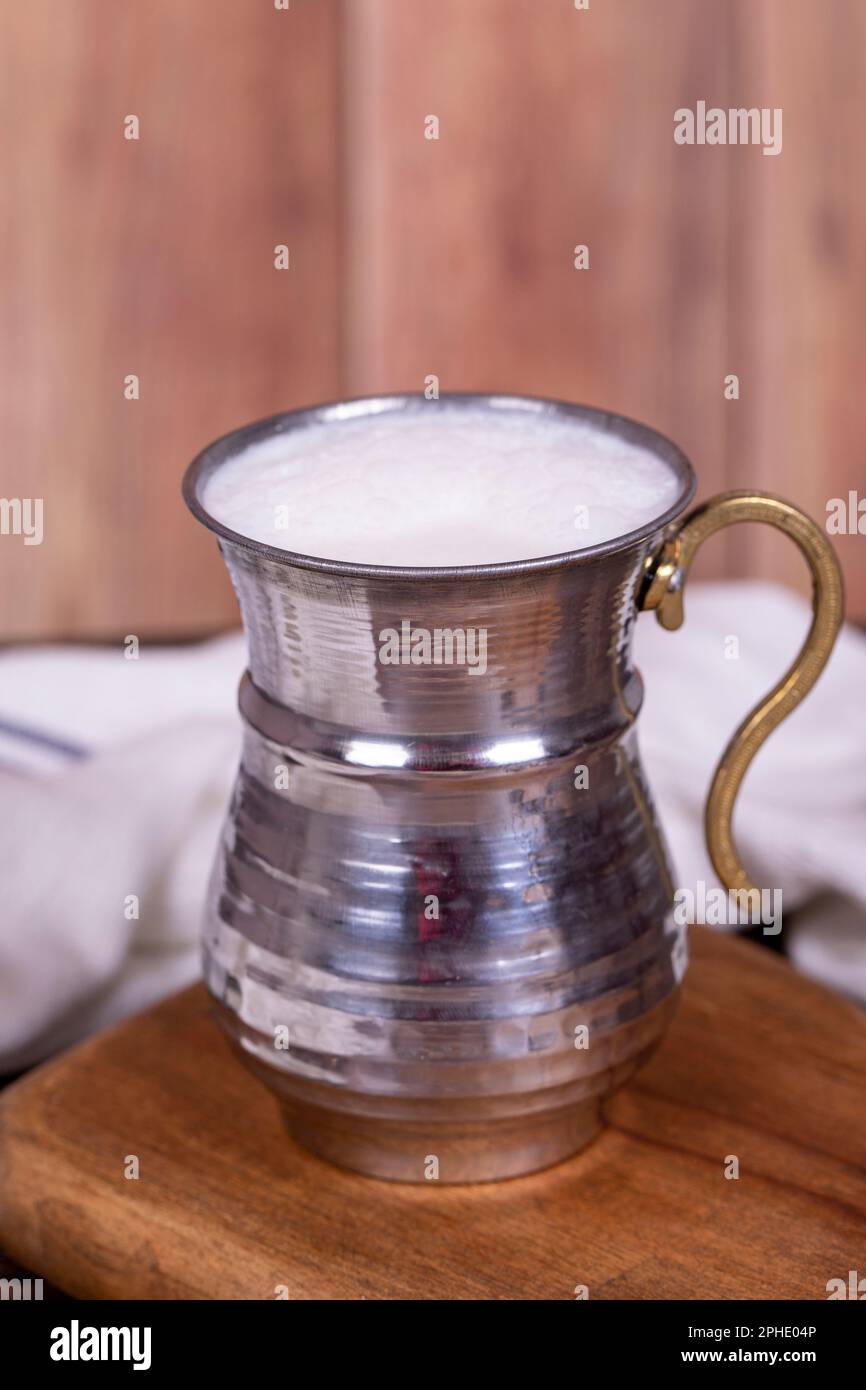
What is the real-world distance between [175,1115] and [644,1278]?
0.17 meters

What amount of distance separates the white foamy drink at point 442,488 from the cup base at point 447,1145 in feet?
0.58

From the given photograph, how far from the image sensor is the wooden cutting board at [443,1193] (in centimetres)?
52

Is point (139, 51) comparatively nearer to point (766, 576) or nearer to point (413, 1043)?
point (766, 576)

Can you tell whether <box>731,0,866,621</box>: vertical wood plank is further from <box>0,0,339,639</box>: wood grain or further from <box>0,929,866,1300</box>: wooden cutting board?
<box>0,929,866,1300</box>: wooden cutting board

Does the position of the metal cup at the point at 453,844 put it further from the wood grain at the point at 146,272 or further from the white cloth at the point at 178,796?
the wood grain at the point at 146,272

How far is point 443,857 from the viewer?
1.65 ft

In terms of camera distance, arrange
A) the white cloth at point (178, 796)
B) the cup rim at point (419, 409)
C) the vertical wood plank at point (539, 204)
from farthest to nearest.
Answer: the vertical wood plank at point (539, 204)
the white cloth at point (178, 796)
the cup rim at point (419, 409)

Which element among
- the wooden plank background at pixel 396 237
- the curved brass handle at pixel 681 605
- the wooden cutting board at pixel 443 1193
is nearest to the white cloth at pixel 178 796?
the wooden cutting board at pixel 443 1193

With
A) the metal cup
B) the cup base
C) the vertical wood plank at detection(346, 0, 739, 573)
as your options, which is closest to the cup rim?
the metal cup

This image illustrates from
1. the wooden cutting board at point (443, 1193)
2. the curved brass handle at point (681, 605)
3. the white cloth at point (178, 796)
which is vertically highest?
the curved brass handle at point (681, 605)

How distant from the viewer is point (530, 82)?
110cm

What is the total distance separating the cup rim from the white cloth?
22 cm

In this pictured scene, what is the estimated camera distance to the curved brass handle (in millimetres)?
527

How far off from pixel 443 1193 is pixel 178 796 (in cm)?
24
